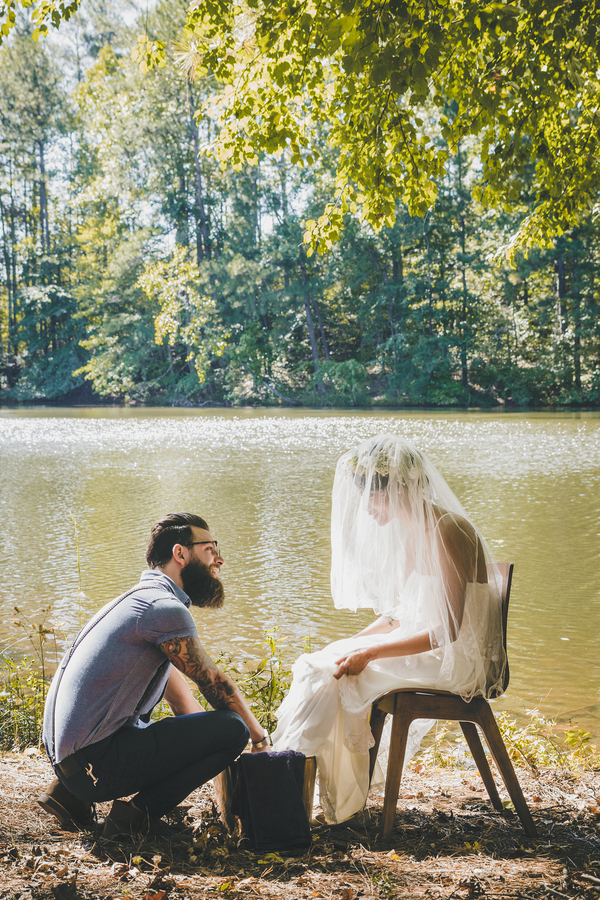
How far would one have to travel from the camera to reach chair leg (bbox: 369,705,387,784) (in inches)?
110

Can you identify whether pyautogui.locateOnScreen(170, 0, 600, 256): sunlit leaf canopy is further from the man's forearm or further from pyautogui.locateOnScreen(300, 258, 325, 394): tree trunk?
pyautogui.locateOnScreen(300, 258, 325, 394): tree trunk

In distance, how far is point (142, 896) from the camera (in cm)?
208

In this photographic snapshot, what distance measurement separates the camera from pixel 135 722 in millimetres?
2600

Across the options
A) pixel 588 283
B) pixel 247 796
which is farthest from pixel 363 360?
pixel 247 796

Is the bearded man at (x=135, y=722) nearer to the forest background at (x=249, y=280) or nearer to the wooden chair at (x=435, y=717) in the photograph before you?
the wooden chair at (x=435, y=717)

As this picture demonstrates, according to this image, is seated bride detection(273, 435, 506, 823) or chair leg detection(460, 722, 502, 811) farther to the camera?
chair leg detection(460, 722, 502, 811)

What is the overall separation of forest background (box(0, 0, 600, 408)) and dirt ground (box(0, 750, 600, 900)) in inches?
1191

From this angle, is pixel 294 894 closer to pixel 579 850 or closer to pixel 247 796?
pixel 247 796

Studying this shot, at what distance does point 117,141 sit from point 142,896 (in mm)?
40585

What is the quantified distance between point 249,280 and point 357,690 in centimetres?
3599

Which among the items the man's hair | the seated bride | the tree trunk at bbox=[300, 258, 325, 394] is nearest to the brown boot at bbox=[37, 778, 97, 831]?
the seated bride

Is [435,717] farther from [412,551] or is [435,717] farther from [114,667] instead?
[114,667]

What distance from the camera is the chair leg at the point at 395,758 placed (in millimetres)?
2605

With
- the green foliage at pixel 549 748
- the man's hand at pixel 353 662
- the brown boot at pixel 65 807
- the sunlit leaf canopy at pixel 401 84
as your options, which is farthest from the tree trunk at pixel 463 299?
the brown boot at pixel 65 807
